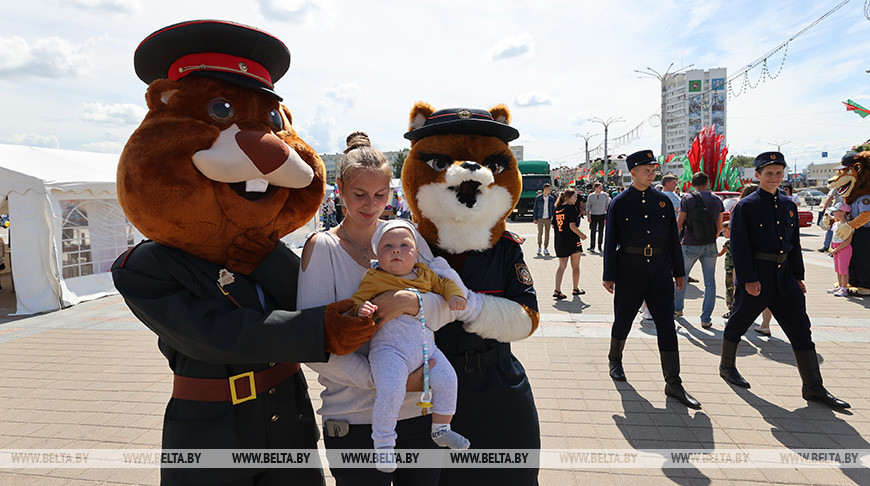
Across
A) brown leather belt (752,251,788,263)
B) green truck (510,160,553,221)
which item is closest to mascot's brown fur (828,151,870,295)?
brown leather belt (752,251,788,263)

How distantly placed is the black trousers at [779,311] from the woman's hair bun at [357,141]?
3.48 metres

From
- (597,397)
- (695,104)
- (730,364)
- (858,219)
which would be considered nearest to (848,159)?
(858,219)

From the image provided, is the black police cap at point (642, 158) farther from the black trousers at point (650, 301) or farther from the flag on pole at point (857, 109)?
the flag on pole at point (857, 109)

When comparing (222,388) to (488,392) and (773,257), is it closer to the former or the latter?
(488,392)

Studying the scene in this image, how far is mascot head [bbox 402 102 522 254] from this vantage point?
6.32 feet

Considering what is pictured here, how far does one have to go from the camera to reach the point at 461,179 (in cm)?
190

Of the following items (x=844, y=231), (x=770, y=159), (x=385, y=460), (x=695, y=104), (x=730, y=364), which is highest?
(x=695, y=104)

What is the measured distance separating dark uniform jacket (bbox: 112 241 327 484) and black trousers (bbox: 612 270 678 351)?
3108mm

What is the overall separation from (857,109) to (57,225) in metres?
19.6

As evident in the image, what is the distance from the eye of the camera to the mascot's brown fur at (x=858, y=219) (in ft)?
22.4

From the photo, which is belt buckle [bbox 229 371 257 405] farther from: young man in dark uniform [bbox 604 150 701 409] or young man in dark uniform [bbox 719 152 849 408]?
young man in dark uniform [bbox 719 152 849 408]

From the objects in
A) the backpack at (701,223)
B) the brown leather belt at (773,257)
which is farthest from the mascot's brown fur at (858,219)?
the brown leather belt at (773,257)

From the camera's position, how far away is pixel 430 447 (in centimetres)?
176

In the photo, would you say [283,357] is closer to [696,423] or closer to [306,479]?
[306,479]
